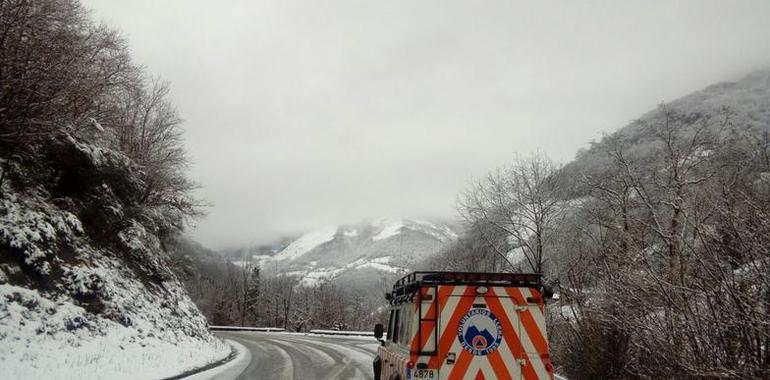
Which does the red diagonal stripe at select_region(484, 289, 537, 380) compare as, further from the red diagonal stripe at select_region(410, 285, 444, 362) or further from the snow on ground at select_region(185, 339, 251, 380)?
the snow on ground at select_region(185, 339, 251, 380)

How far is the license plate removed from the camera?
19.2ft

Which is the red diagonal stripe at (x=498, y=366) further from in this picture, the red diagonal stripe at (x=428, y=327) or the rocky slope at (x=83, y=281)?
the rocky slope at (x=83, y=281)

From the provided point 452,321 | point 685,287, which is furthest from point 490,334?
point 685,287

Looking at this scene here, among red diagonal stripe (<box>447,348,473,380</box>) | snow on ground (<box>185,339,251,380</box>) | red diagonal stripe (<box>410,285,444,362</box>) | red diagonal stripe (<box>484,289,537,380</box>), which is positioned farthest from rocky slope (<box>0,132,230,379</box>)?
red diagonal stripe (<box>484,289,537,380</box>)

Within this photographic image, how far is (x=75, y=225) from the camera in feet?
55.0

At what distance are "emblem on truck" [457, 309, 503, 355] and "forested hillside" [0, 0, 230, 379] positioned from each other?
9.00 m

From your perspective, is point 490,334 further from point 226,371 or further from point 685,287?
point 226,371

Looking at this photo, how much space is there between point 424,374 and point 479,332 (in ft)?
2.92

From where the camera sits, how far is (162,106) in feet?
101

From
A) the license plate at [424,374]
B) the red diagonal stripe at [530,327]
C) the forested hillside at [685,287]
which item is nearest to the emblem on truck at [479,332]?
the red diagonal stripe at [530,327]

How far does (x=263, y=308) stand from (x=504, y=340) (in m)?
97.4

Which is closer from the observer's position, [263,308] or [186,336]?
[186,336]

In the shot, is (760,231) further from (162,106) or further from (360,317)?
(360,317)

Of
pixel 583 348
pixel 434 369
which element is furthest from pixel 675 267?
→ pixel 583 348
